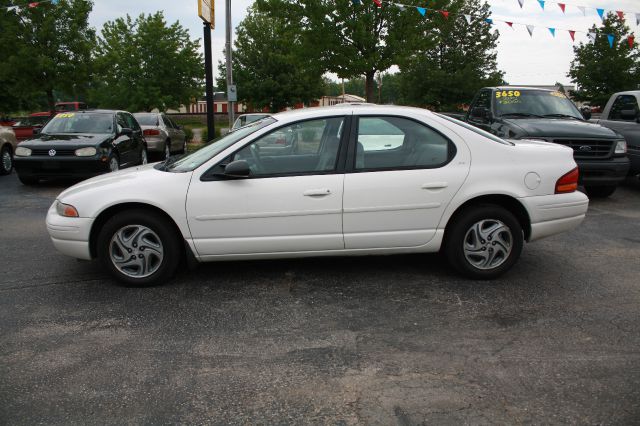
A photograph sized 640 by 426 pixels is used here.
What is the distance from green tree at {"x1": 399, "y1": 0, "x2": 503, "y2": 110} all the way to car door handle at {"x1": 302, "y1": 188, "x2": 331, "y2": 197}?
104 feet

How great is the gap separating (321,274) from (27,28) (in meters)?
22.1

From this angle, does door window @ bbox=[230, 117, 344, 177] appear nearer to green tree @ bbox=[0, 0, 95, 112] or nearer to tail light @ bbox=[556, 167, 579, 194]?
tail light @ bbox=[556, 167, 579, 194]

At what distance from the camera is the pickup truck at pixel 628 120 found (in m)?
9.74

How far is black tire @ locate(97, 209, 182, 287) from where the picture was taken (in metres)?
4.62

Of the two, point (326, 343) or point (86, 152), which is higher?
point (86, 152)

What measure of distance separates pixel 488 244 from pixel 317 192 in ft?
5.14

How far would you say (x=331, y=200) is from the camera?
4.59m

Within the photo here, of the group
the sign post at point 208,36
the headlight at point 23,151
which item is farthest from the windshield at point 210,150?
the sign post at point 208,36

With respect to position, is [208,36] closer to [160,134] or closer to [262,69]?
[160,134]

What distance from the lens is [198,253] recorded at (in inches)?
183

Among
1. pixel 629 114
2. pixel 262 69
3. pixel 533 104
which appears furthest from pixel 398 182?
pixel 262 69

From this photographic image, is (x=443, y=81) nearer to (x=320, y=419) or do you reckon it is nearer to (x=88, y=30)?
(x=88, y=30)

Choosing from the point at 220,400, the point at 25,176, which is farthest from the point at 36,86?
the point at 220,400

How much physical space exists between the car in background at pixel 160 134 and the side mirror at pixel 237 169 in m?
12.2
